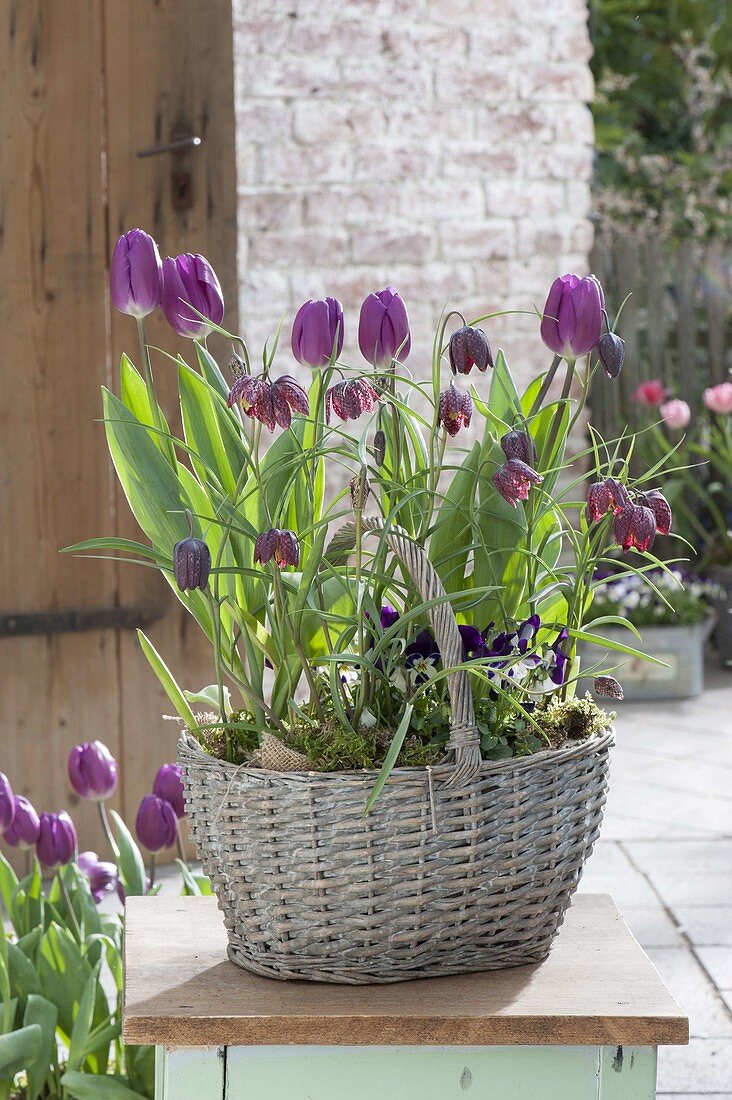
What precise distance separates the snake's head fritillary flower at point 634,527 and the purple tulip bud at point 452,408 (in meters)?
0.13

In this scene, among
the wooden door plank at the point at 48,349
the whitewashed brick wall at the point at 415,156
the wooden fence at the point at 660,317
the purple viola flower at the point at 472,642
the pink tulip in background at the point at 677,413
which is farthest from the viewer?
the wooden fence at the point at 660,317

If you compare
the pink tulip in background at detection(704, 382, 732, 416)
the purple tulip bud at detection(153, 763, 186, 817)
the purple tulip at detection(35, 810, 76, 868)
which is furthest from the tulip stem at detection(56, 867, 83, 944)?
the pink tulip in background at detection(704, 382, 732, 416)

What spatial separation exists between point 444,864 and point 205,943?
0.29 meters

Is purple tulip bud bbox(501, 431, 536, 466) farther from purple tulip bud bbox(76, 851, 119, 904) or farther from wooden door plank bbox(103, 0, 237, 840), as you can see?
wooden door plank bbox(103, 0, 237, 840)

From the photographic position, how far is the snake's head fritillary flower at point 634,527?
3.11 feet

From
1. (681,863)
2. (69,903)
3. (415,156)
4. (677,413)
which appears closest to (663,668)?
(677,413)

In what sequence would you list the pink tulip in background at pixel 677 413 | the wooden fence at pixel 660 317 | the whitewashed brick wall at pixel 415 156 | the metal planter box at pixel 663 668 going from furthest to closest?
the wooden fence at pixel 660 317 < the pink tulip in background at pixel 677 413 < the metal planter box at pixel 663 668 < the whitewashed brick wall at pixel 415 156

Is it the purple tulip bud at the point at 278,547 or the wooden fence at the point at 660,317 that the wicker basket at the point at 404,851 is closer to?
the purple tulip bud at the point at 278,547

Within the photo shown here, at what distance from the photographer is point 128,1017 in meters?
0.95

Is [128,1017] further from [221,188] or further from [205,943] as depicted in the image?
[221,188]

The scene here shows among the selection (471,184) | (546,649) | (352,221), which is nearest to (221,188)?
(352,221)

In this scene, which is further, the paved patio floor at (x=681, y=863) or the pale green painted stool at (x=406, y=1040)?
the paved patio floor at (x=681, y=863)

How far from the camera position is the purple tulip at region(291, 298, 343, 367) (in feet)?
3.15

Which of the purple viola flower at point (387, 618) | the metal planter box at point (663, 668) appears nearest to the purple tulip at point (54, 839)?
the purple viola flower at point (387, 618)
